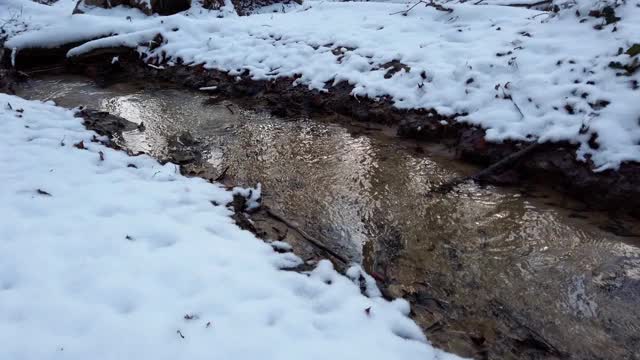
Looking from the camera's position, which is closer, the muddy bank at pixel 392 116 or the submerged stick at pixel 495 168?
the muddy bank at pixel 392 116

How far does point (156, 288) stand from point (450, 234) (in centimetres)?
264

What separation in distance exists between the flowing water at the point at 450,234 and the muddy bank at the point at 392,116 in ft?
0.68

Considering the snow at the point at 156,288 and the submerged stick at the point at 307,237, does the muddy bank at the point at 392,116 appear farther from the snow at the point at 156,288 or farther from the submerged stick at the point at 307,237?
the snow at the point at 156,288

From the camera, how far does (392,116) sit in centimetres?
604

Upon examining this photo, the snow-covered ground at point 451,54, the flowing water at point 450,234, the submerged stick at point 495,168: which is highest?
the snow-covered ground at point 451,54

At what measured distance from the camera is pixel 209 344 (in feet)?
7.32

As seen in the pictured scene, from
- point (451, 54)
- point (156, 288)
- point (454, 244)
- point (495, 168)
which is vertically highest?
point (451, 54)

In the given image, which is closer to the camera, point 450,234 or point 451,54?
point 450,234

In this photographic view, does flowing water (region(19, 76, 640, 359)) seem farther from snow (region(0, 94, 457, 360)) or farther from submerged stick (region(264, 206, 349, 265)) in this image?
snow (region(0, 94, 457, 360))

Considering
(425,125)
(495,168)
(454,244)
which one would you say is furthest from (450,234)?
(425,125)

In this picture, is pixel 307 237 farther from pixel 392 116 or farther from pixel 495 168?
pixel 392 116

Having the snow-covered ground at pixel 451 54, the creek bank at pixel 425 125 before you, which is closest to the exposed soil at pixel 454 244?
the creek bank at pixel 425 125

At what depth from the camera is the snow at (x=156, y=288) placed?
2.20 m

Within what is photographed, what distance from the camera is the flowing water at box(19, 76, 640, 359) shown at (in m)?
2.93
